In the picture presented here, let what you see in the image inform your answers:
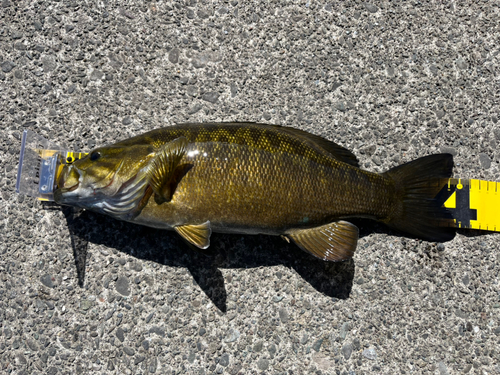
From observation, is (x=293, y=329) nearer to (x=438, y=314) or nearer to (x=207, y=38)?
(x=438, y=314)

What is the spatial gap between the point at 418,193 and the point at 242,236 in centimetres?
130

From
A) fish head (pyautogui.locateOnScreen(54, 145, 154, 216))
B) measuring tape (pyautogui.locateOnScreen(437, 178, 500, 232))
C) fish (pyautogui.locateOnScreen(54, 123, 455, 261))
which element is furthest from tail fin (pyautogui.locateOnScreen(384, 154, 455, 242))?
fish head (pyautogui.locateOnScreen(54, 145, 154, 216))

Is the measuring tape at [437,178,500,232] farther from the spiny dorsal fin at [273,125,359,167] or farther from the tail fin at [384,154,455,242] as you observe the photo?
the spiny dorsal fin at [273,125,359,167]

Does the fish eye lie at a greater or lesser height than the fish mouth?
greater

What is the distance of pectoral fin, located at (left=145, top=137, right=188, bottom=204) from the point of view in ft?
7.31

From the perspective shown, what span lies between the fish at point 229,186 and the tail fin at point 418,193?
0.44ft

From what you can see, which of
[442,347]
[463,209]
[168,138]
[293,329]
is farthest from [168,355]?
[463,209]

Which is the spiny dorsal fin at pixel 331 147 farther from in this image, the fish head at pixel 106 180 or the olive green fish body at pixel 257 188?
the fish head at pixel 106 180

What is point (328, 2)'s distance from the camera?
9.93ft

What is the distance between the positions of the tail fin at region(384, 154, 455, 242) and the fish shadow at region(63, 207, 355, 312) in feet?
1.74

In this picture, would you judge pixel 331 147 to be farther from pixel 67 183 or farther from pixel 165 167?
pixel 67 183

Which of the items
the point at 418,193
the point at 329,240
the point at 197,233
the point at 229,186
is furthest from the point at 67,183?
the point at 418,193

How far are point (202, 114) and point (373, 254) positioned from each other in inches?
67.1

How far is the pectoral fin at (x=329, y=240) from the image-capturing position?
2.46 meters
